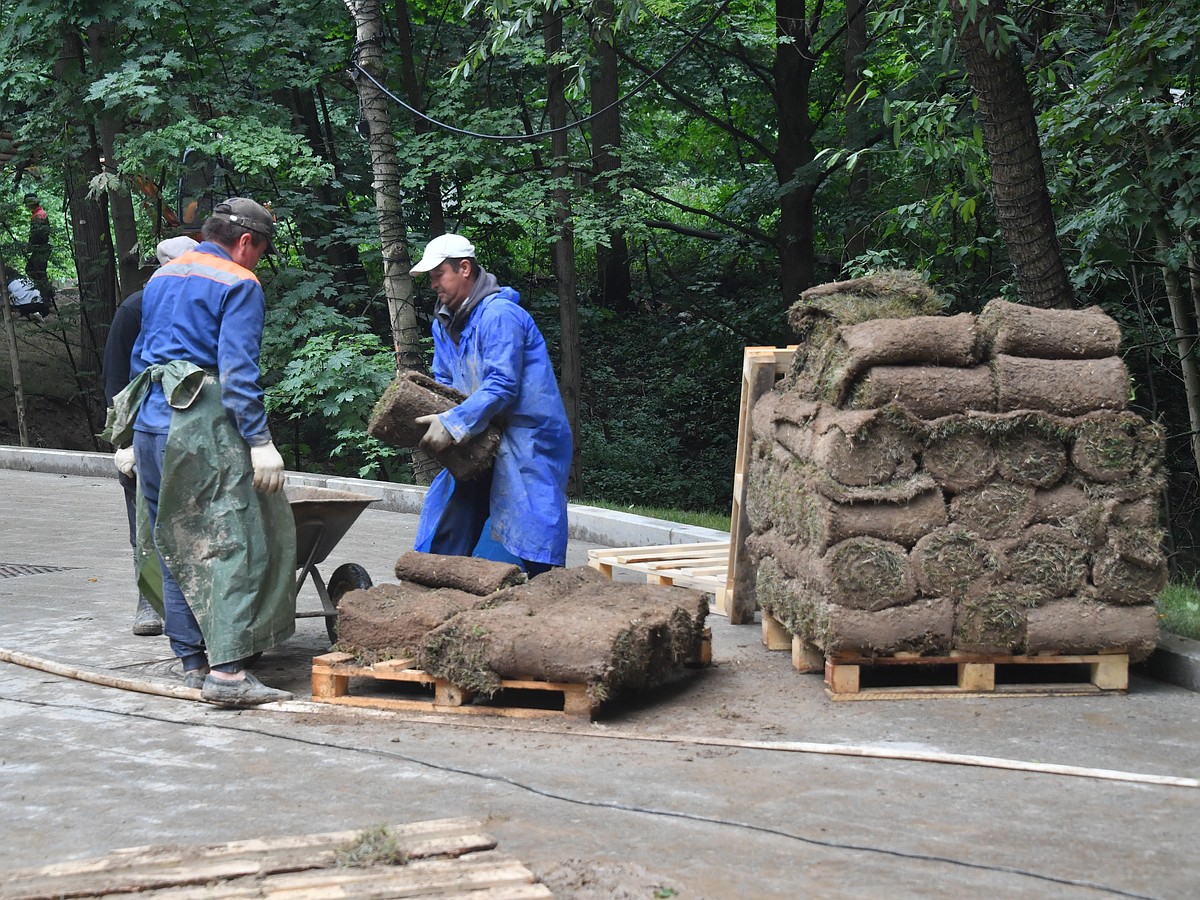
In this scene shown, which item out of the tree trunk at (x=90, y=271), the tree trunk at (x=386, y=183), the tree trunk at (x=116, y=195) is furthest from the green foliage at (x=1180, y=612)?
the tree trunk at (x=90, y=271)

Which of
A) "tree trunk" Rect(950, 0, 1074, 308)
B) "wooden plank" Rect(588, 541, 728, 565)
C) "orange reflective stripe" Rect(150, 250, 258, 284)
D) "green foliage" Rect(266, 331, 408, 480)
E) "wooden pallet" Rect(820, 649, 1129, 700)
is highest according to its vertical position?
"tree trunk" Rect(950, 0, 1074, 308)

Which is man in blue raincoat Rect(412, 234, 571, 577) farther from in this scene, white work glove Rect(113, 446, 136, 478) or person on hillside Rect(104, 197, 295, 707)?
white work glove Rect(113, 446, 136, 478)

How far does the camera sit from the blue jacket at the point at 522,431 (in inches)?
248

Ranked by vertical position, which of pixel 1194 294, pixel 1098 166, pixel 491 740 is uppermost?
pixel 1098 166

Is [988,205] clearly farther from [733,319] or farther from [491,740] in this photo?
[491,740]

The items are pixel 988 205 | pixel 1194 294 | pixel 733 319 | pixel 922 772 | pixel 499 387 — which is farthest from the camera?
pixel 733 319

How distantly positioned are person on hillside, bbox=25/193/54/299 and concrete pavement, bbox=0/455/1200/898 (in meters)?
15.2

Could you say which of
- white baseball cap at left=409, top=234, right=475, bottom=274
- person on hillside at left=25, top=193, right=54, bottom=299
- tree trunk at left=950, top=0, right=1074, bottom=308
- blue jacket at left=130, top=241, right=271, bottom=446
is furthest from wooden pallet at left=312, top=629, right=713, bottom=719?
person on hillside at left=25, top=193, right=54, bottom=299

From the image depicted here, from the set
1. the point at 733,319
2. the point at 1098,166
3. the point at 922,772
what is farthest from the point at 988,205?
the point at 922,772

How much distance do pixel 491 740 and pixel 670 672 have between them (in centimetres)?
119

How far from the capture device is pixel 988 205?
12.3m

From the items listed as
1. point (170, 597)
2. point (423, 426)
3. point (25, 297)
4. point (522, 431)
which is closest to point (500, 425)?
point (522, 431)

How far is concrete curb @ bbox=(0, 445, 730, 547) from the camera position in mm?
9633

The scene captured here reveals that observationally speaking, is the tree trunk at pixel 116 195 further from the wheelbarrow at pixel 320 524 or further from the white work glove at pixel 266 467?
the white work glove at pixel 266 467
